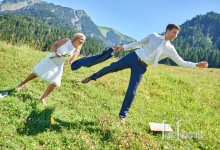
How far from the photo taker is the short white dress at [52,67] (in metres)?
5.06

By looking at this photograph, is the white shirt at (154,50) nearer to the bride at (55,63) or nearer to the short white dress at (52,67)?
the bride at (55,63)

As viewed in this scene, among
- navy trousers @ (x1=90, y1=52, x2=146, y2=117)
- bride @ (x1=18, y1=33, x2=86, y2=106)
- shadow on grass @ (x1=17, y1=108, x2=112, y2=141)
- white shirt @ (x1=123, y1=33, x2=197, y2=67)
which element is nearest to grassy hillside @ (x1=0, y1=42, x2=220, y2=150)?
shadow on grass @ (x1=17, y1=108, x2=112, y2=141)

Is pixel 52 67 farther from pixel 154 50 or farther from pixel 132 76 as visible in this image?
pixel 154 50

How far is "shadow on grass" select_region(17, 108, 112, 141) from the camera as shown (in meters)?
3.80

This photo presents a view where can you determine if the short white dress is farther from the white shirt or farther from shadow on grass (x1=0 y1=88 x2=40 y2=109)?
the white shirt

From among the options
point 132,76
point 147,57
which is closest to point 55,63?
point 132,76

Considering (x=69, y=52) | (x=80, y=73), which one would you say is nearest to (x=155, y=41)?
(x=69, y=52)

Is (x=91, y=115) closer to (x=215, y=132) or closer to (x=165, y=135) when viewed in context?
(x=165, y=135)

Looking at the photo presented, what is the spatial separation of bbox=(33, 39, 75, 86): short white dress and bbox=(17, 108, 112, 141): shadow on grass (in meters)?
1.08

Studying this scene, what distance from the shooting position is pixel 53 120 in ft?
13.9

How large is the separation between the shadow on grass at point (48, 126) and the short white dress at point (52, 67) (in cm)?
108

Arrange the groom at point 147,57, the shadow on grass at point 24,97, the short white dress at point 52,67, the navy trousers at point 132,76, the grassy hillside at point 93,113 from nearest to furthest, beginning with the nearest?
1. the grassy hillside at point 93,113
2. the groom at point 147,57
3. the navy trousers at point 132,76
4. the shadow on grass at point 24,97
5. the short white dress at point 52,67

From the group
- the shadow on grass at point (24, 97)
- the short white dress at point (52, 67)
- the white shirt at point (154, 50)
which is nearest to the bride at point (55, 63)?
the short white dress at point (52, 67)

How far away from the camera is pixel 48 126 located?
4082 mm
